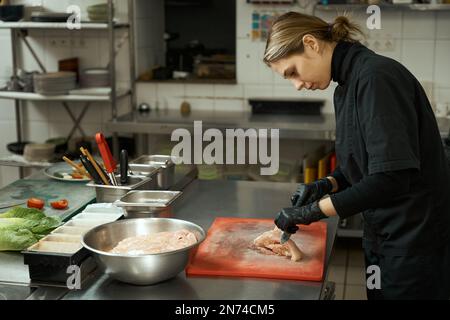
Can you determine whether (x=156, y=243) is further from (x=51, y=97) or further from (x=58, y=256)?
(x=51, y=97)

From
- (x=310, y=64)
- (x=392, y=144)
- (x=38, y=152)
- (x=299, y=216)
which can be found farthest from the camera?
(x=38, y=152)

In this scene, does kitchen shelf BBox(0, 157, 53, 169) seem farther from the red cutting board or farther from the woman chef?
the woman chef

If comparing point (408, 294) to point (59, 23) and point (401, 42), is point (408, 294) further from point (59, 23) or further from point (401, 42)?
point (59, 23)

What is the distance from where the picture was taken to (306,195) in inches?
88.6

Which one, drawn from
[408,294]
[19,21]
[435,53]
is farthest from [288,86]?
[408,294]

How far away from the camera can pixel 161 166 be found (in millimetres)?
2535

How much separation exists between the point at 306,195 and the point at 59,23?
9.17 ft

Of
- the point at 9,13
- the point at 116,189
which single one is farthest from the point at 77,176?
the point at 9,13

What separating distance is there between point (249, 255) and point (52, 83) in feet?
9.64

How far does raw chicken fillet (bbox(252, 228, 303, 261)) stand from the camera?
194 centimetres

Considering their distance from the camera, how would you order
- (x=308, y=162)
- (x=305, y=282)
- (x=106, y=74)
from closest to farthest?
(x=305, y=282) → (x=308, y=162) → (x=106, y=74)

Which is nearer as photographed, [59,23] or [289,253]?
[289,253]

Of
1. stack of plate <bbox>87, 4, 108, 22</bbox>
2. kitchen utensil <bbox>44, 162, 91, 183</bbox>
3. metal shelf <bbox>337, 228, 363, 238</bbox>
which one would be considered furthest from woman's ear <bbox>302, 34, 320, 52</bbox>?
stack of plate <bbox>87, 4, 108, 22</bbox>

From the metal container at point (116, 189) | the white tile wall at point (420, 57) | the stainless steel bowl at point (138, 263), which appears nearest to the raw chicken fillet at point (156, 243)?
the stainless steel bowl at point (138, 263)
